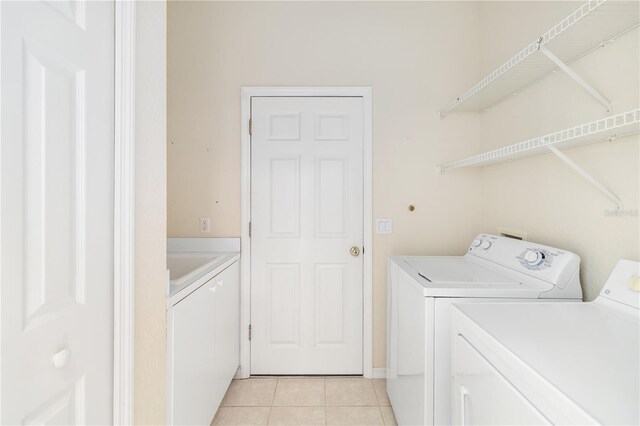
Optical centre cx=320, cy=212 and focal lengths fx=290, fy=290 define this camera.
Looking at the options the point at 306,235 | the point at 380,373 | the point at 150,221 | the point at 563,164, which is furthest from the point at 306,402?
the point at 563,164

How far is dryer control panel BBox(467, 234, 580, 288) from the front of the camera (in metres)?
1.19

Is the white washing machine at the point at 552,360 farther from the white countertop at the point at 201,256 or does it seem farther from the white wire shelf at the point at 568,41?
the white countertop at the point at 201,256

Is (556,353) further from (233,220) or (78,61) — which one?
(233,220)

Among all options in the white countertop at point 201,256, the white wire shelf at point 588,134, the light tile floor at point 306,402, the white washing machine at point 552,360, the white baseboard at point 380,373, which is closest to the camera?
the white washing machine at point 552,360

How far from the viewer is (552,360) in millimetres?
681

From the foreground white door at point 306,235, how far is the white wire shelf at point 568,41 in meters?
0.94

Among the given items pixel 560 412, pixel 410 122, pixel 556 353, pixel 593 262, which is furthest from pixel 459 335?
pixel 410 122

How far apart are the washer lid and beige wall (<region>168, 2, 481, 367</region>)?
0.40m

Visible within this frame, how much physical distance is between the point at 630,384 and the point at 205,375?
1.58 meters

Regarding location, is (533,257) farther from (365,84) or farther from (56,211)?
(56,211)

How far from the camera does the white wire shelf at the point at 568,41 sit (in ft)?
3.18

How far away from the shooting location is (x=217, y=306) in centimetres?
167

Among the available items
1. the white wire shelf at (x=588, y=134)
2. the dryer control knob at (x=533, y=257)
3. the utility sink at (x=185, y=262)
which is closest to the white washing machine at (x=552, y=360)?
the dryer control knob at (x=533, y=257)

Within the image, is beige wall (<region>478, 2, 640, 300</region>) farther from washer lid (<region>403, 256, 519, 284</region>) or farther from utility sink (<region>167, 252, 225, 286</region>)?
utility sink (<region>167, 252, 225, 286</region>)
